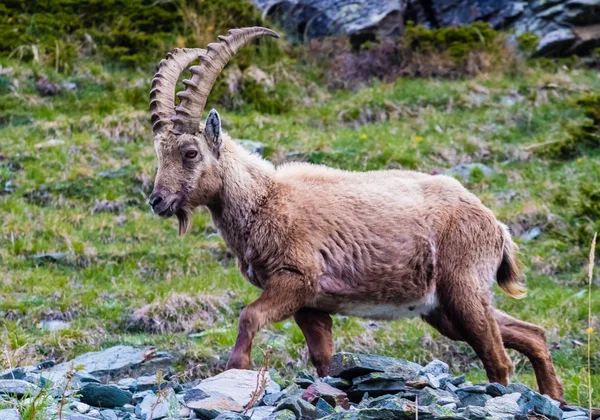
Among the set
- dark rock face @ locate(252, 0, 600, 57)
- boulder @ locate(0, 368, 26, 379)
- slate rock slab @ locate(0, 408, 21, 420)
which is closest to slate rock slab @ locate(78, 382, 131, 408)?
boulder @ locate(0, 368, 26, 379)

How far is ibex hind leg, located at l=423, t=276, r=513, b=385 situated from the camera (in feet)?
23.4

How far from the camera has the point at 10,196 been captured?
39.4 ft

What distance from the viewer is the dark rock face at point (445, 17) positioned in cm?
1869

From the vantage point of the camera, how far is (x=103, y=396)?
546 centimetres

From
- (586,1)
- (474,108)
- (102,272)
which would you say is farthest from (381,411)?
(586,1)

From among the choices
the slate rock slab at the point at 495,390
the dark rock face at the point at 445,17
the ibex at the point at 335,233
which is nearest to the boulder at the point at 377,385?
the slate rock slab at the point at 495,390

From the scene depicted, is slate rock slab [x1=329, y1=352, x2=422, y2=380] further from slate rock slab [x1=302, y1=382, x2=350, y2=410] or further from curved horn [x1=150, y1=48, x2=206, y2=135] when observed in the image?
curved horn [x1=150, y1=48, x2=206, y2=135]

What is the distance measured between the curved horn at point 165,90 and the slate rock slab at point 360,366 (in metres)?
2.61

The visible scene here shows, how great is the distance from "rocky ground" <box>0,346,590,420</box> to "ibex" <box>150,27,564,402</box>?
38.9 inches

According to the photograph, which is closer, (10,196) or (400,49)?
(10,196)

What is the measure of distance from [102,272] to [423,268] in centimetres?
469

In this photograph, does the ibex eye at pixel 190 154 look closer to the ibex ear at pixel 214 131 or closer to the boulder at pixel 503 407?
the ibex ear at pixel 214 131

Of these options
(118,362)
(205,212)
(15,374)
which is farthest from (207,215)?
(15,374)

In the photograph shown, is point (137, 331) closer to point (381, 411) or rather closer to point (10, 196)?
point (10, 196)
